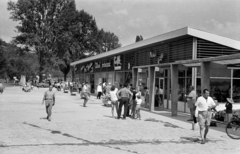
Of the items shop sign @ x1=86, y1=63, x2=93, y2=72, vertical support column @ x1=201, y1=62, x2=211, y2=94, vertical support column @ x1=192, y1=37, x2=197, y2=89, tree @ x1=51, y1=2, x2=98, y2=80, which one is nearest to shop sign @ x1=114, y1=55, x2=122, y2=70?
shop sign @ x1=86, y1=63, x2=93, y2=72

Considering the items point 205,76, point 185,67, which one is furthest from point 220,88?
point 205,76

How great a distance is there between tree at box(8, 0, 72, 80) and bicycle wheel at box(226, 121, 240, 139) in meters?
45.5

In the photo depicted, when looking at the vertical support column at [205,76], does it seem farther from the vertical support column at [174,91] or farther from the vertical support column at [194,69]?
the vertical support column at [194,69]

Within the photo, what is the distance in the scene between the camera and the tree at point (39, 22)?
53719mm

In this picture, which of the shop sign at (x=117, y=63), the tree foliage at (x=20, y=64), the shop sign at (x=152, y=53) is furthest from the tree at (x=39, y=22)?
the shop sign at (x=152, y=53)

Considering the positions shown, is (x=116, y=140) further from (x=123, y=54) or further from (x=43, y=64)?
(x=43, y=64)

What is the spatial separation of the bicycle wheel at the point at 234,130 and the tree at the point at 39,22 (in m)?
45.5

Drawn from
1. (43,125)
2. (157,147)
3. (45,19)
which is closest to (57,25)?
(45,19)

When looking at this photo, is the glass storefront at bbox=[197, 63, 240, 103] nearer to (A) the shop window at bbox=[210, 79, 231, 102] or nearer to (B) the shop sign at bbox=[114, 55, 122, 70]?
(A) the shop window at bbox=[210, 79, 231, 102]

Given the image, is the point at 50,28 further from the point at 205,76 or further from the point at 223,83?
the point at 205,76

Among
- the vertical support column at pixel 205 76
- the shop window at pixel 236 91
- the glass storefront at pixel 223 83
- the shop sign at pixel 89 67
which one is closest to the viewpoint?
the vertical support column at pixel 205 76

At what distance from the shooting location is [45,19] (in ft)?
180

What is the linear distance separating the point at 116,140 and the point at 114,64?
2428cm

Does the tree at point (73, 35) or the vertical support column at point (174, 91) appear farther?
the tree at point (73, 35)
